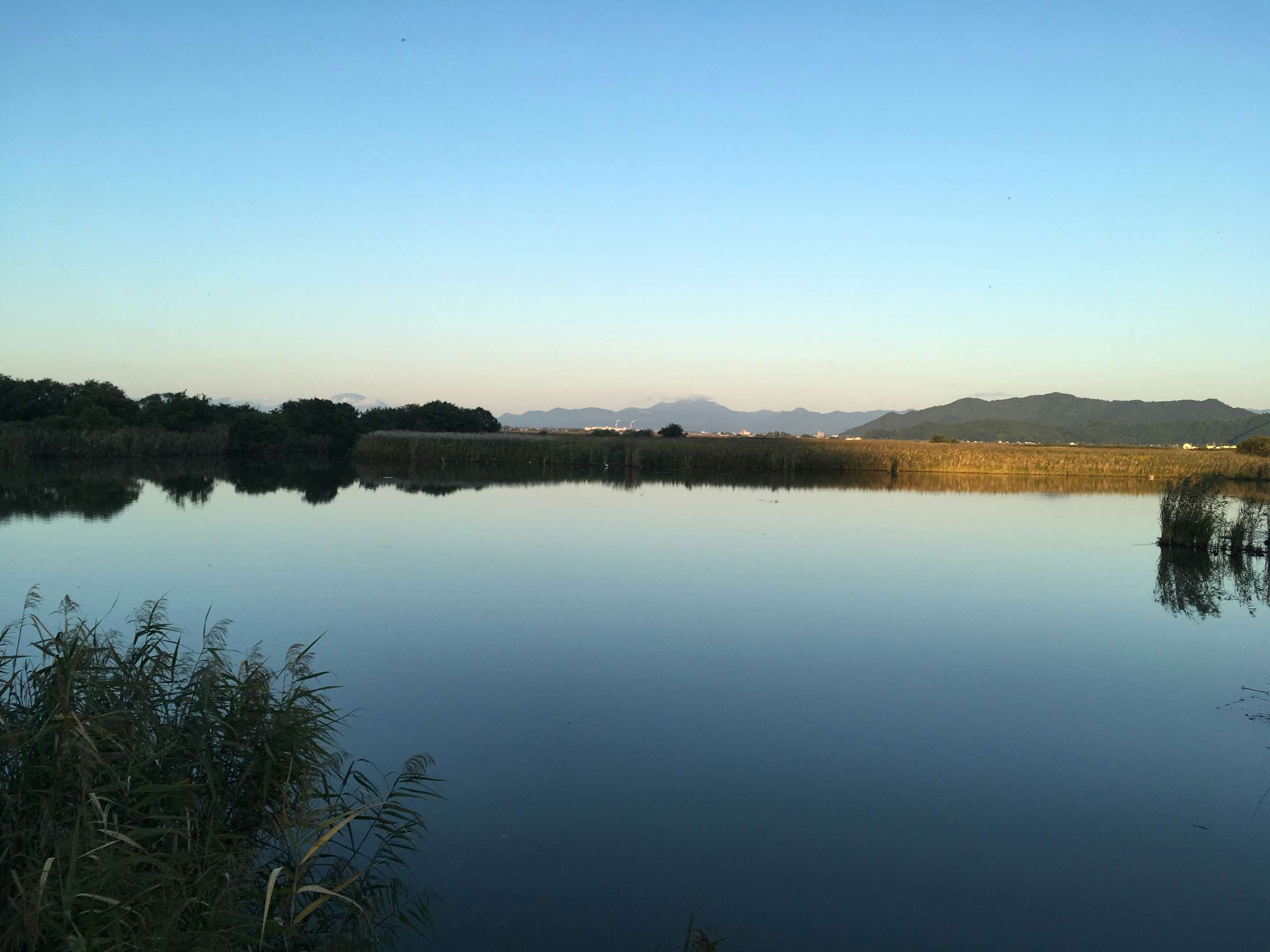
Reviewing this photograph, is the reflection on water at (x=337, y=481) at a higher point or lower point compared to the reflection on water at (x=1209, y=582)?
higher

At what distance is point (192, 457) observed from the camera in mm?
37250

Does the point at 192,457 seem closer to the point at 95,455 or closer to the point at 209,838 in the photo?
the point at 95,455

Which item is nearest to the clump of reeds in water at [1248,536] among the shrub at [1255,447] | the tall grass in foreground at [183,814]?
the tall grass in foreground at [183,814]

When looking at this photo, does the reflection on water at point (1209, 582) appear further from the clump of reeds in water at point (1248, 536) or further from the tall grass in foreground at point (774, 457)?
the tall grass in foreground at point (774, 457)

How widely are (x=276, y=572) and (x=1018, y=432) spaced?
357 ft

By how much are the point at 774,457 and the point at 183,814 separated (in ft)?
108

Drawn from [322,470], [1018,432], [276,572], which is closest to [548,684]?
[276,572]

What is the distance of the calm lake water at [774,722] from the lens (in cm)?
350

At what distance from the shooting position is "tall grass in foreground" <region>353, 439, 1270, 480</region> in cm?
3556

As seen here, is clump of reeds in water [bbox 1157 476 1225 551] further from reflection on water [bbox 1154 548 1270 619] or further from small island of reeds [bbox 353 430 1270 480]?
small island of reeds [bbox 353 430 1270 480]

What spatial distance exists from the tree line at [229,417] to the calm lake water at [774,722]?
86.1ft

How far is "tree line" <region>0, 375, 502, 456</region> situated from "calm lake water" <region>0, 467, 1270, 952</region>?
26.2 meters

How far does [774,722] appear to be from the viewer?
18.0 ft

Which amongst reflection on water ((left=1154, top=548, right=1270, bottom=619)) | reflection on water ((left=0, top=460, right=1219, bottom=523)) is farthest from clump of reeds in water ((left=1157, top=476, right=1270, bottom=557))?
reflection on water ((left=0, top=460, right=1219, bottom=523))
